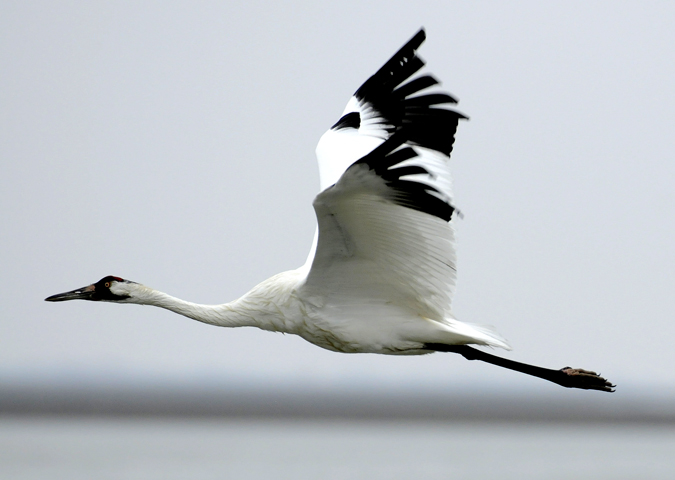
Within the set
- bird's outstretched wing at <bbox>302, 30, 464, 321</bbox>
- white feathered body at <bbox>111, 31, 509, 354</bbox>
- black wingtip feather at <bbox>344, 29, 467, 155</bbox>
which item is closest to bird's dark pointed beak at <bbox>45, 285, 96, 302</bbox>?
white feathered body at <bbox>111, 31, 509, 354</bbox>

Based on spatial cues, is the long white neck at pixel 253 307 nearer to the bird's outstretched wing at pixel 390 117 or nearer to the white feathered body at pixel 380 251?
the white feathered body at pixel 380 251

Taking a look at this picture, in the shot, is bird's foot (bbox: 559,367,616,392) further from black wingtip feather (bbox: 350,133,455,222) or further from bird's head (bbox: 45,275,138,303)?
bird's head (bbox: 45,275,138,303)

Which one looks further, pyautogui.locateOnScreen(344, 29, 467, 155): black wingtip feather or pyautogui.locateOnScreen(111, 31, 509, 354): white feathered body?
pyautogui.locateOnScreen(344, 29, 467, 155): black wingtip feather

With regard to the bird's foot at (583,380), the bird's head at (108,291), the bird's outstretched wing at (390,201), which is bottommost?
the bird's foot at (583,380)

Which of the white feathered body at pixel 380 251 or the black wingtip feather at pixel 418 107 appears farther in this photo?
the black wingtip feather at pixel 418 107

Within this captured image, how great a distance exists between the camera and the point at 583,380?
362 inches

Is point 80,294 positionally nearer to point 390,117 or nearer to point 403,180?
point 390,117

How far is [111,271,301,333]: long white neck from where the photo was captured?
8430 mm

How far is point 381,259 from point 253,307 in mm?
1473

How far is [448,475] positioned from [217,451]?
823 centimetres

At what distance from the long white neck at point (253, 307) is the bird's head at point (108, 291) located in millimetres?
88

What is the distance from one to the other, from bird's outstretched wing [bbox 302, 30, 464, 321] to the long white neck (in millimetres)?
304

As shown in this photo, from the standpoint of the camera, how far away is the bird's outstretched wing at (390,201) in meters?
6.93

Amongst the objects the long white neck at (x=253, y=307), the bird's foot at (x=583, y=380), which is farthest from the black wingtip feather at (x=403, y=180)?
the bird's foot at (x=583, y=380)
